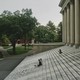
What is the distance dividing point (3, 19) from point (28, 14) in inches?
228

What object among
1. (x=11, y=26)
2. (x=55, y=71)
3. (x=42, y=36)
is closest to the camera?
(x=55, y=71)

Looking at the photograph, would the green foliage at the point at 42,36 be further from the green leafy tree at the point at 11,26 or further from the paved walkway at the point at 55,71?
the paved walkway at the point at 55,71

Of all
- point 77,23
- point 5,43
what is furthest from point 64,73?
point 5,43

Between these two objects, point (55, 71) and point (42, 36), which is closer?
point (55, 71)

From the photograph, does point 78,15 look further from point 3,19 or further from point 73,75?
point 3,19

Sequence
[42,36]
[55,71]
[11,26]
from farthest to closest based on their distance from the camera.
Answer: [42,36] → [11,26] → [55,71]

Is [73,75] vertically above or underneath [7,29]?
underneath

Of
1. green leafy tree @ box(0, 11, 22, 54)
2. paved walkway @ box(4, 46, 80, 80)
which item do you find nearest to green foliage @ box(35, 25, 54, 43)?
green leafy tree @ box(0, 11, 22, 54)

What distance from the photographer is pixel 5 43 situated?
4336 inches

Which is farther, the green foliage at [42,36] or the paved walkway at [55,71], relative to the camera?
the green foliage at [42,36]

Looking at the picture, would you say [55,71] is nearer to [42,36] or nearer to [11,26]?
[11,26]

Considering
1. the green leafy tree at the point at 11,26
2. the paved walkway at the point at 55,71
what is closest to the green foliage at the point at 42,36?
the green leafy tree at the point at 11,26

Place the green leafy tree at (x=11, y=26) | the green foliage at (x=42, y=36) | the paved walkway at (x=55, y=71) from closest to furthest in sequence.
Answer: the paved walkway at (x=55, y=71)
the green leafy tree at (x=11, y=26)
the green foliage at (x=42, y=36)

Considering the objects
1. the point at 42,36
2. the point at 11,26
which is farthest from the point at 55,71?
the point at 42,36
